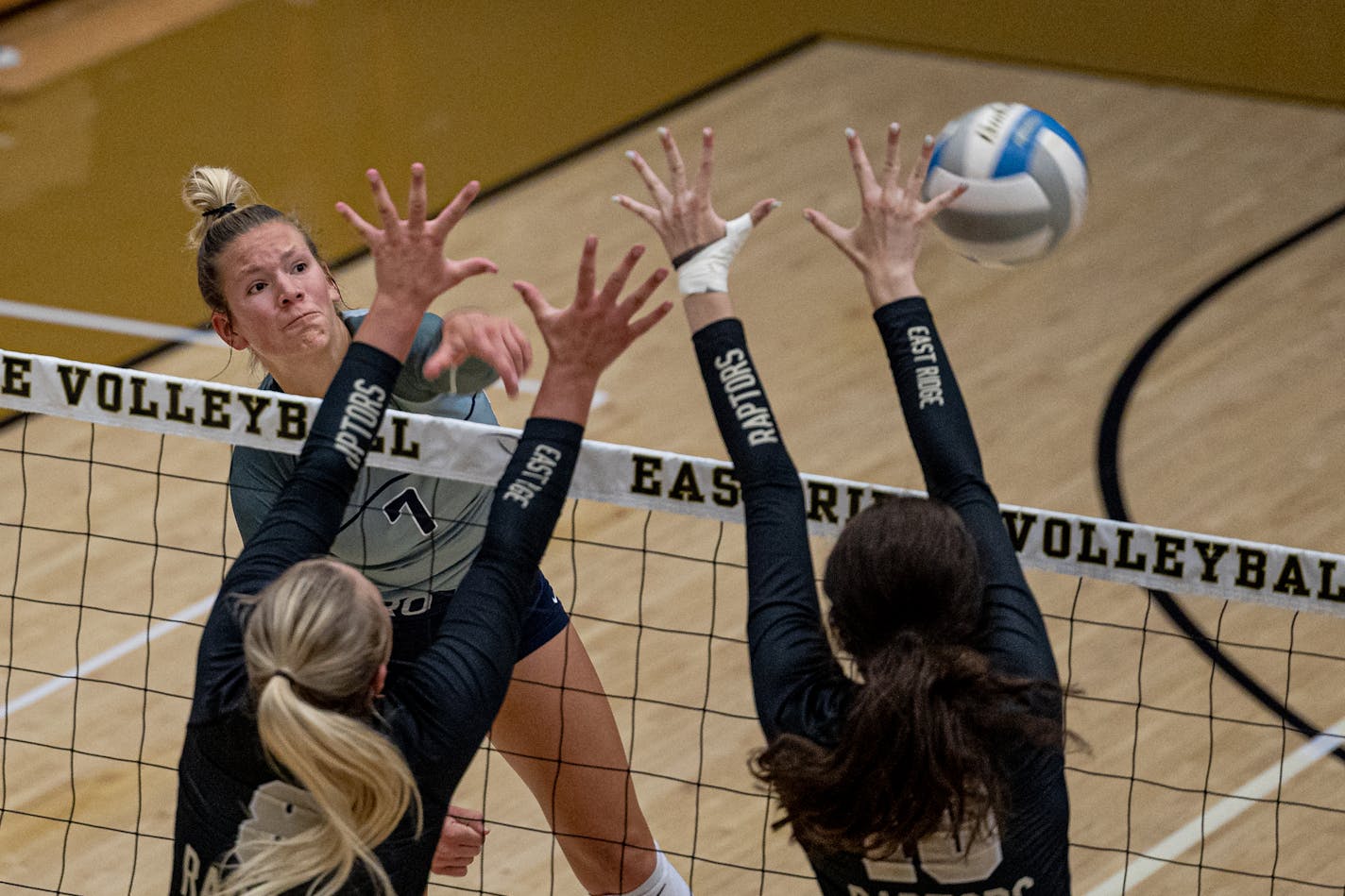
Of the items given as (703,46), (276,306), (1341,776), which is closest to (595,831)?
(276,306)

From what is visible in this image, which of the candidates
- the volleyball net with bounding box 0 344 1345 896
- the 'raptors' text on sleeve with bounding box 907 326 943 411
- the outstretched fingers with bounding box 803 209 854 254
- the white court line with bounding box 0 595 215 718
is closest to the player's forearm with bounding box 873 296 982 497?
the 'raptors' text on sleeve with bounding box 907 326 943 411

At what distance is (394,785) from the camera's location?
97.8 inches

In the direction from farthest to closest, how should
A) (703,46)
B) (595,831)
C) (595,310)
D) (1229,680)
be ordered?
1. (703,46)
2. (1229,680)
3. (595,831)
4. (595,310)

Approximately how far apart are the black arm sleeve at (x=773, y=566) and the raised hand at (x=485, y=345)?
429mm

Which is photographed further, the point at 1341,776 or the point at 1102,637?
the point at 1102,637

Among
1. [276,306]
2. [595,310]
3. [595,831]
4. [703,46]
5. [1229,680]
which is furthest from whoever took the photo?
[703,46]

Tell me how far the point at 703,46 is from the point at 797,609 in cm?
861

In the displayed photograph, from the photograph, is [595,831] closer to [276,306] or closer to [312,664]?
[276,306]

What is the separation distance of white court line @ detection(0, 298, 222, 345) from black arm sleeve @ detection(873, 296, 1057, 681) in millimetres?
5540

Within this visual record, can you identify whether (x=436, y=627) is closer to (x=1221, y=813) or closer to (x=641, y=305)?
(x=641, y=305)

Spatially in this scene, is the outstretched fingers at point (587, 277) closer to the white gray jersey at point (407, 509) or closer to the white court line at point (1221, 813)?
the white gray jersey at point (407, 509)

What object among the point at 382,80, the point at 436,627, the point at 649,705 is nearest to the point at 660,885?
the point at 436,627

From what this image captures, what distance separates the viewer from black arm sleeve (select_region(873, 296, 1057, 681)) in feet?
8.25

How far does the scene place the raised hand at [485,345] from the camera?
3105mm
